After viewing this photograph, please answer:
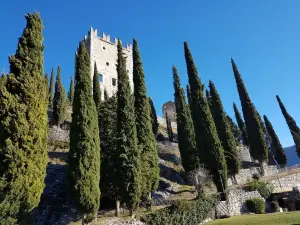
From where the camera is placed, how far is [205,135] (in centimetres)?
2602

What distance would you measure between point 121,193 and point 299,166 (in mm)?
30773

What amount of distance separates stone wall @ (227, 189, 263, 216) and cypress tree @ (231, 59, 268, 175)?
11.4 metres

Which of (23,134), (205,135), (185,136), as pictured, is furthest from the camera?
(185,136)

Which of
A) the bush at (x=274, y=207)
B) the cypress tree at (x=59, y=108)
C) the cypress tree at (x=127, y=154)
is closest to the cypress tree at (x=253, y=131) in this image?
the bush at (x=274, y=207)

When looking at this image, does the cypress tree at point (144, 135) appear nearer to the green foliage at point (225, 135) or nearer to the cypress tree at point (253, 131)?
the green foliage at point (225, 135)

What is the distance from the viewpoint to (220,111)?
1362 inches

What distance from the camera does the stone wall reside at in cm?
2214

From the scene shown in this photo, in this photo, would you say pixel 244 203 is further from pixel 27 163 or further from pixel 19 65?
pixel 19 65

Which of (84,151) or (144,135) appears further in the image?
(144,135)

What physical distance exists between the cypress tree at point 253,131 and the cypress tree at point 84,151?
2501cm

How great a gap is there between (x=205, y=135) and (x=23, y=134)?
60.1 ft

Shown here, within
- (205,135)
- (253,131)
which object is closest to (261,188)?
(205,135)

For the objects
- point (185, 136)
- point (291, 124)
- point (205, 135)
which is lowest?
point (205, 135)

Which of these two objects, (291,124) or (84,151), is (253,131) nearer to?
(291,124)
